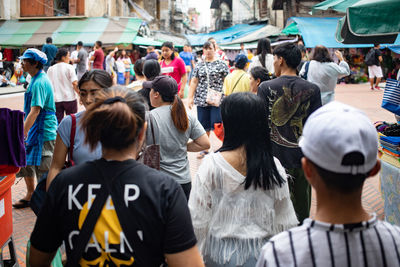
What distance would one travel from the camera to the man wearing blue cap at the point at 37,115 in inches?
176

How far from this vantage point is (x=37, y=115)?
452cm

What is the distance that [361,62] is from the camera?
23469mm

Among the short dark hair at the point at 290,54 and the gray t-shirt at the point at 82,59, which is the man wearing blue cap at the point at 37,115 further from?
the gray t-shirt at the point at 82,59

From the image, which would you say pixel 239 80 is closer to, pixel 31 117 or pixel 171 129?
pixel 171 129

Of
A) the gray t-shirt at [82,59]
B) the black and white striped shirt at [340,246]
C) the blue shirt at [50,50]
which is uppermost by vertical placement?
the gray t-shirt at [82,59]

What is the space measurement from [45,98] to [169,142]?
2004mm

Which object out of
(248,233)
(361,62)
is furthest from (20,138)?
(361,62)

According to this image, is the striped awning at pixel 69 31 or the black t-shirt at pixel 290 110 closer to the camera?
the black t-shirt at pixel 290 110

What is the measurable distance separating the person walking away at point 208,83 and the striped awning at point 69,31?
56.2 ft

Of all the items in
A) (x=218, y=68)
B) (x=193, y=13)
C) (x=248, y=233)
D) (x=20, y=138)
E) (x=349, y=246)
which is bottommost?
(x=248, y=233)

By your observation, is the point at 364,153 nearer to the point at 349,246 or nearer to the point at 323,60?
the point at 349,246

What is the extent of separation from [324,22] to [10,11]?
21.0 meters

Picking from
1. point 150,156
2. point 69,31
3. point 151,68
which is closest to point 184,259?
point 150,156

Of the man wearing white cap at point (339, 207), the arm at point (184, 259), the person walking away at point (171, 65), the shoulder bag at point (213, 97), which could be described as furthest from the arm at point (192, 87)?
the man wearing white cap at point (339, 207)
